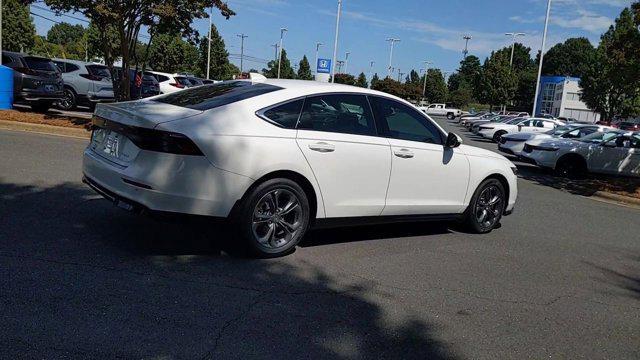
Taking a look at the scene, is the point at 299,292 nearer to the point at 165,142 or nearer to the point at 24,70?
the point at 165,142

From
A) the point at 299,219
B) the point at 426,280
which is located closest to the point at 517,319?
the point at 426,280

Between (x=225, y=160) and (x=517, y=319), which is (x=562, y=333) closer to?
(x=517, y=319)

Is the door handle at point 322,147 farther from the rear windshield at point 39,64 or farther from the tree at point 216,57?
the tree at point 216,57

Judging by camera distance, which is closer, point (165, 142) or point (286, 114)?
point (165, 142)

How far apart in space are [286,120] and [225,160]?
2.55 ft

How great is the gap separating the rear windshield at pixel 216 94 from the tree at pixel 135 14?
7632 millimetres

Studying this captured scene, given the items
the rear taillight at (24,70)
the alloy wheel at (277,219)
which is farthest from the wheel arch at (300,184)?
the rear taillight at (24,70)

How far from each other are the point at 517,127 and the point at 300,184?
2469 cm

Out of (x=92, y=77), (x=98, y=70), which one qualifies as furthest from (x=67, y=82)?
(x=98, y=70)

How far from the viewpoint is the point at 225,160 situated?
4449 millimetres

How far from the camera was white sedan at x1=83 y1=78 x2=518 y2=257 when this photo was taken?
439 cm

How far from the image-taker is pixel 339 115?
5320mm

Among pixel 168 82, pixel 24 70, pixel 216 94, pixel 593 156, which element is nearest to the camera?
pixel 216 94

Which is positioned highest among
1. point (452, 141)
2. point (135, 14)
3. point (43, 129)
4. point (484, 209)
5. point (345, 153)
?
point (135, 14)
